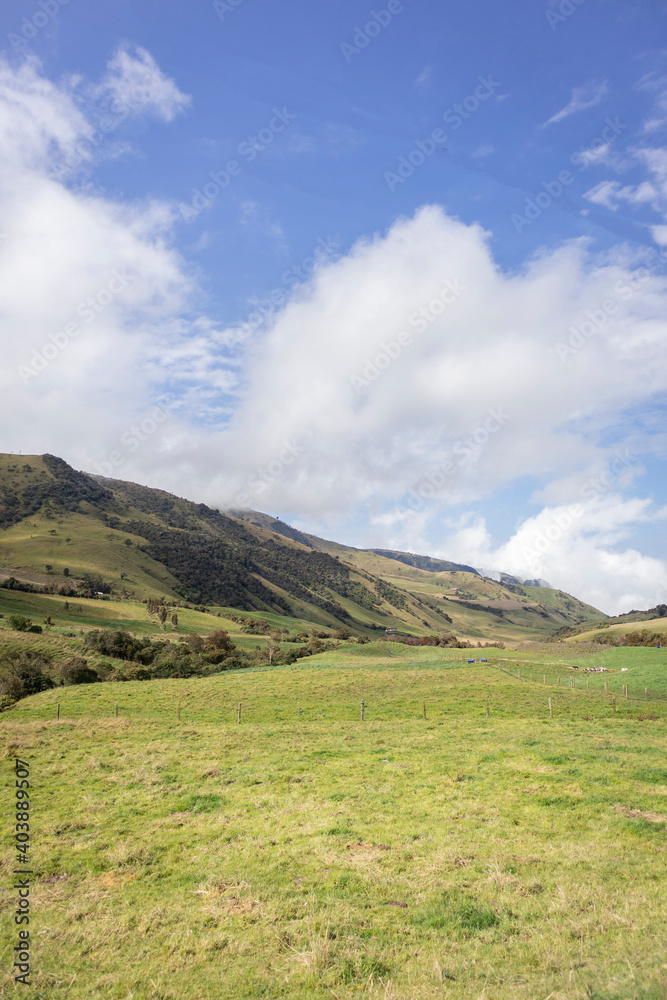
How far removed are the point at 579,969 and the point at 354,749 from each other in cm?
1983

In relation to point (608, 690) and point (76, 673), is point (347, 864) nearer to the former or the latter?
point (608, 690)

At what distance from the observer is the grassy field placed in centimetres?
827

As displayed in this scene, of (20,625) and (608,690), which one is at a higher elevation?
(20,625)

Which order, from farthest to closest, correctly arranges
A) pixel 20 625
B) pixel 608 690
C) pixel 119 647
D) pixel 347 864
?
1. pixel 119 647
2. pixel 20 625
3. pixel 608 690
4. pixel 347 864

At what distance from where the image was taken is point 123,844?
14.1 meters

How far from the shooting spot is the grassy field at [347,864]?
827 cm

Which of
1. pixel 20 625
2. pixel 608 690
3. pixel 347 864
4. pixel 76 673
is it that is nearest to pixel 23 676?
pixel 76 673

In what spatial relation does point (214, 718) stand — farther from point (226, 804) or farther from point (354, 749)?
point (226, 804)

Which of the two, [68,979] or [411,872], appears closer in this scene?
[68,979]

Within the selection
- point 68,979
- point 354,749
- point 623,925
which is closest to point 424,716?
point 354,749

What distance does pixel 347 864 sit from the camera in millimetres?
12578

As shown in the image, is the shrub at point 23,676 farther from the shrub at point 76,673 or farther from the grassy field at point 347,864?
the grassy field at point 347,864

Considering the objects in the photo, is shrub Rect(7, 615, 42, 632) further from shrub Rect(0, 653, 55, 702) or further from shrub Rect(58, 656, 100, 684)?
shrub Rect(58, 656, 100, 684)

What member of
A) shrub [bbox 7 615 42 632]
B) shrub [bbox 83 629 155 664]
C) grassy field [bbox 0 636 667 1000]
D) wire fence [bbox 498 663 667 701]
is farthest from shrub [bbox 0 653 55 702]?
wire fence [bbox 498 663 667 701]
